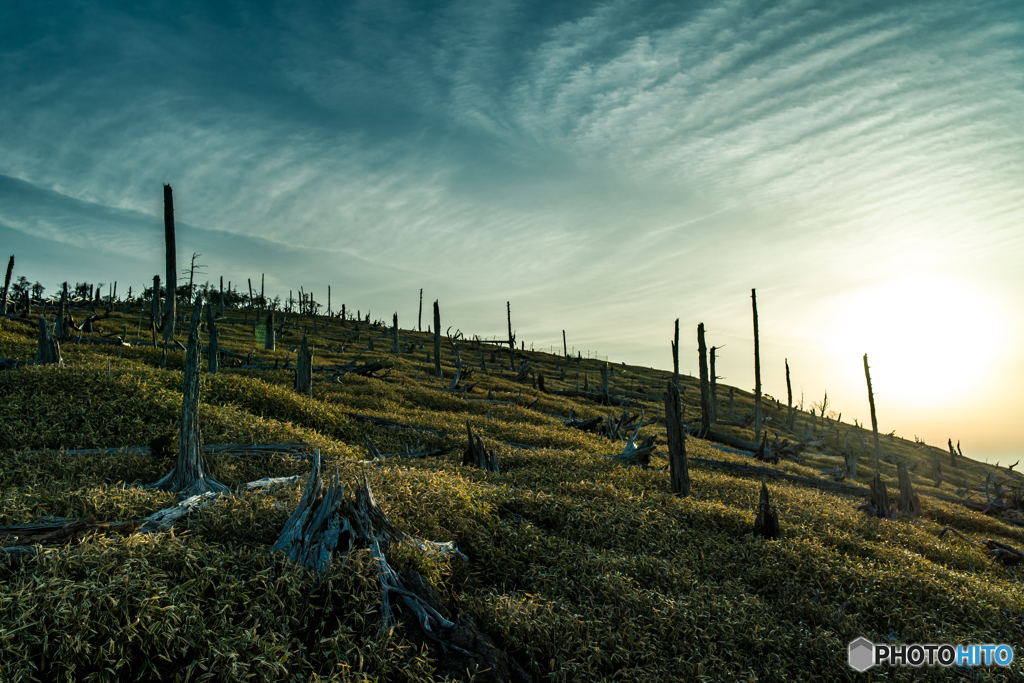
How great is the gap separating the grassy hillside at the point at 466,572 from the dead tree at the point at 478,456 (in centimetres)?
54

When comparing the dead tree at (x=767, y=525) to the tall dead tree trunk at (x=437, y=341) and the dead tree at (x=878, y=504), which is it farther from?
the tall dead tree trunk at (x=437, y=341)

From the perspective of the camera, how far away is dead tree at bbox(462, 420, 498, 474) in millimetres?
12914

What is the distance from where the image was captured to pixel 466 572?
6914mm

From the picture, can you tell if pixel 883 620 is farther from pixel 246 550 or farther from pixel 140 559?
pixel 140 559

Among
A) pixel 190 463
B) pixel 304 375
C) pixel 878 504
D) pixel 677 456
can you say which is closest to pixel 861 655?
pixel 677 456

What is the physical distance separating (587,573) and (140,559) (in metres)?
5.20

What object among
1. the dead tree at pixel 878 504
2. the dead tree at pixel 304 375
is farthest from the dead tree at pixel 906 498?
the dead tree at pixel 304 375

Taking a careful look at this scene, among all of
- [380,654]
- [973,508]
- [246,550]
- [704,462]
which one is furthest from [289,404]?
[973,508]

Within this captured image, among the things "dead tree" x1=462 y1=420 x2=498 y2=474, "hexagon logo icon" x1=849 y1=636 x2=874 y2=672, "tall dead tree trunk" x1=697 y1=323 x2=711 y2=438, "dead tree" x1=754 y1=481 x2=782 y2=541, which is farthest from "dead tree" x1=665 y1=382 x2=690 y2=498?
"tall dead tree trunk" x1=697 y1=323 x2=711 y2=438

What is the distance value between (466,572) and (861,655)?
16.1 feet

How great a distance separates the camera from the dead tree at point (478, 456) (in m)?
12.9

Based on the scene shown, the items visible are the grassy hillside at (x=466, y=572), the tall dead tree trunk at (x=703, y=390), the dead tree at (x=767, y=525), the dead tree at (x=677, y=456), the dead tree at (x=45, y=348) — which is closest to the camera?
the grassy hillside at (x=466, y=572)

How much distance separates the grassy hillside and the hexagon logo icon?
0.47 ft

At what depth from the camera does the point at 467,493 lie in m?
8.97
